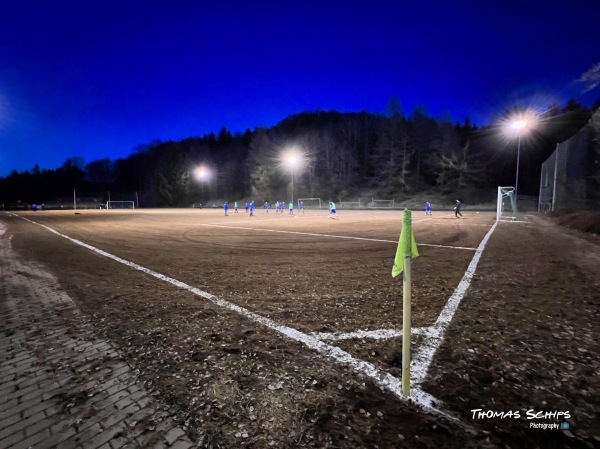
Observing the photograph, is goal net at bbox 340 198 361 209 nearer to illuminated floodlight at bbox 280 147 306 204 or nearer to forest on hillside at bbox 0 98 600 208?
forest on hillside at bbox 0 98 600 208

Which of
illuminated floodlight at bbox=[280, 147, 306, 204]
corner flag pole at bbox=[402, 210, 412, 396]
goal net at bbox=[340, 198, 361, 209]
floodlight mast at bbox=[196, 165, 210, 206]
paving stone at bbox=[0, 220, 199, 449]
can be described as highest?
illuminated floodlight at bbox=[280, 147, 306, 204]

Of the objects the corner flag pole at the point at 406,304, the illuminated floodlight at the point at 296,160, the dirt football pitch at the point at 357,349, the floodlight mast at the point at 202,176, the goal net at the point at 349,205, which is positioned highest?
the illuminated floodlight at the point at 296,160

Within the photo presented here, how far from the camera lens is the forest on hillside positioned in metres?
53.5

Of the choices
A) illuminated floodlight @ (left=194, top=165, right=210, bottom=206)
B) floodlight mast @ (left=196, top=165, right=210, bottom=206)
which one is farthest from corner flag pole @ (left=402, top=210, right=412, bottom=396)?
illuminated floodlight @ (left=194, top=165, right=210, bottom=206)

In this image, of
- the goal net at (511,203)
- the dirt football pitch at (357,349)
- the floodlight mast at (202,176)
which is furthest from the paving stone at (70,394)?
the floodlight mast at (202,176)

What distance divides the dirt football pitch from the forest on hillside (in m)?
51.9

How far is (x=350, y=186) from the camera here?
64562mm

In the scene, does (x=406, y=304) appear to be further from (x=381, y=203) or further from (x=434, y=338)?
(x=381, y=203)

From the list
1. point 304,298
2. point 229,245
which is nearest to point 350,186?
point 229,245

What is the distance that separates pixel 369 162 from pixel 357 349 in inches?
2668

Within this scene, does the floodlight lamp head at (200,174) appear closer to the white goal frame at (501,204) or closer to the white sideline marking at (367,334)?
the white goal frame at (501,204)

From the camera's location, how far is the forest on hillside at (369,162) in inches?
2108

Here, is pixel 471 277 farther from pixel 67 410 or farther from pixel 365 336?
pixel 67 410

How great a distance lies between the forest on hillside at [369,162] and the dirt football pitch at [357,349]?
170 ft
